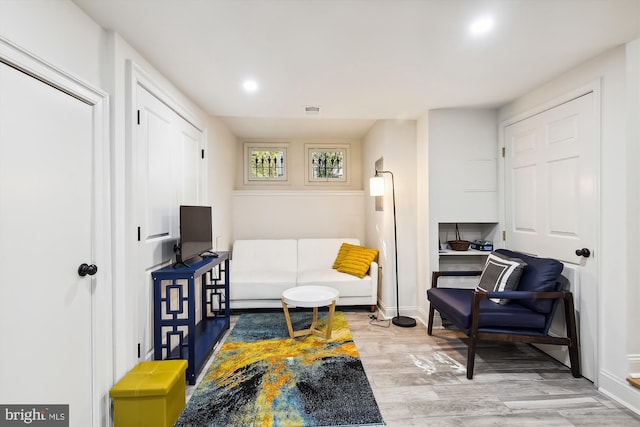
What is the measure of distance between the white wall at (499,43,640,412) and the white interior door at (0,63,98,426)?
3.29 metres

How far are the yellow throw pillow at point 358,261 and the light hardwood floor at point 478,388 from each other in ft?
3.23

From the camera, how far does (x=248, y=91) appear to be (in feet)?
8.91

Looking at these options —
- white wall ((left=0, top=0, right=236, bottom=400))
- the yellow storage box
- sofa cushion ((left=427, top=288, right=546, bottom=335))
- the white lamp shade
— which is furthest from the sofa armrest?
white wall ((left=0, top=0, right=236, bottom=400))

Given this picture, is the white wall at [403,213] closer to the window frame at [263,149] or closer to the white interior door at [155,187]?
the window frame at [263,149]

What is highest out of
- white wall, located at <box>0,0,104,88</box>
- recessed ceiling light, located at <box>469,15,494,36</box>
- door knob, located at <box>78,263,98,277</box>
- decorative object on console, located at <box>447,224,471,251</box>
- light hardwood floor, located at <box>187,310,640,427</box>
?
recessed ceiling light, located at <box>469,15,494,36</box>

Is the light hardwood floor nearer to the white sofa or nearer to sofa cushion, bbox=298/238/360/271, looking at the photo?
the white sofa

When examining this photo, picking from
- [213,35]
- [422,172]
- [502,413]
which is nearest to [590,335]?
[502,413]

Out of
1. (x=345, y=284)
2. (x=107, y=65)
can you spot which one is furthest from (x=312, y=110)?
(x=345, y=284)

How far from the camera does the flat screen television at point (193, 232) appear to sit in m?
2.38

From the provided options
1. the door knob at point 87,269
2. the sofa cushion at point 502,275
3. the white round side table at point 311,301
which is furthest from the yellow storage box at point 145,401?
the sofa cushion at point 502,275

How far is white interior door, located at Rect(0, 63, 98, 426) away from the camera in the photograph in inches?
49.3

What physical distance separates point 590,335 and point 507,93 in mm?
2128

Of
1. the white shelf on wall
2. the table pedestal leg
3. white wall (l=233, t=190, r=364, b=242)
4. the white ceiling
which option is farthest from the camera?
white wall (l=233, t=190, r=364, b=242)

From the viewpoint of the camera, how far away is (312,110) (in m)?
3.22
